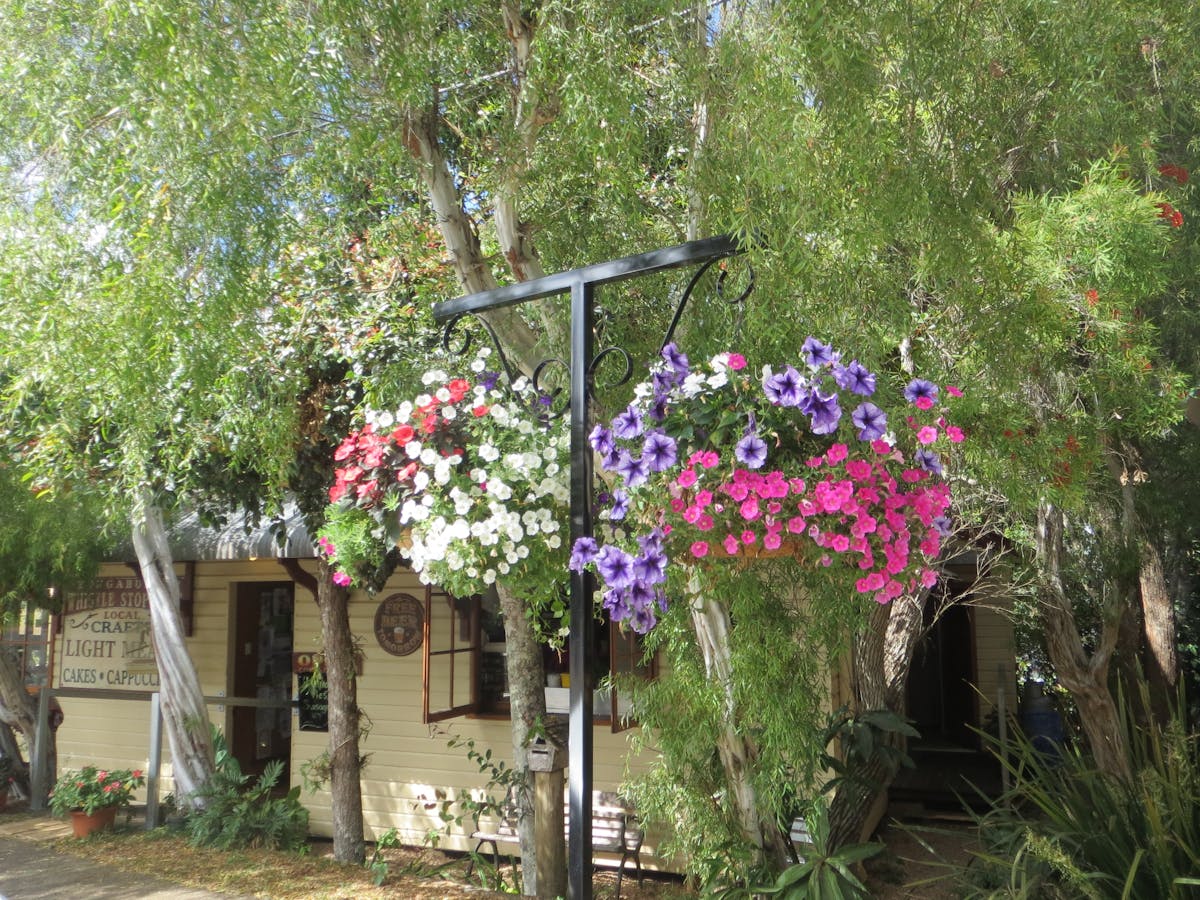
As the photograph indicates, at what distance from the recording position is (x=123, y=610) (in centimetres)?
1080

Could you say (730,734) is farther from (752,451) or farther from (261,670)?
(261,670)

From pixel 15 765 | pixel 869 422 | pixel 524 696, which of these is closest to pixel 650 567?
pixel 869 422

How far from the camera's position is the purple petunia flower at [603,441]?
308 centimetres

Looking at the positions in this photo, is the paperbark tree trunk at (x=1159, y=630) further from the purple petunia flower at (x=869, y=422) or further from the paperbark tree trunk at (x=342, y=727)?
the purple petunia flower at (x=869, y=422)

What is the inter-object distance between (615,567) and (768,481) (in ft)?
1.65

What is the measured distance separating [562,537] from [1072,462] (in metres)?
2.68

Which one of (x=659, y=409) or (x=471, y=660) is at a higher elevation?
(x=659, y=409)

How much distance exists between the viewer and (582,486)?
3133mm

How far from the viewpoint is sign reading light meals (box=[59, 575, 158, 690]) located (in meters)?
10.6

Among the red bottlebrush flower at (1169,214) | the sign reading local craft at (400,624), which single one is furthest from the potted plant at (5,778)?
the red bottlebrush flower at (1169,214)

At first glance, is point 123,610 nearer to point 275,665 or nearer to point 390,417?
point 275,665

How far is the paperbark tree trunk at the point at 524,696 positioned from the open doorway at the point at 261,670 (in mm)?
4486

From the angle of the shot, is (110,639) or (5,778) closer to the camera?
(5,778)

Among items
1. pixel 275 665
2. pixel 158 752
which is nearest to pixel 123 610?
pixel 275 665
